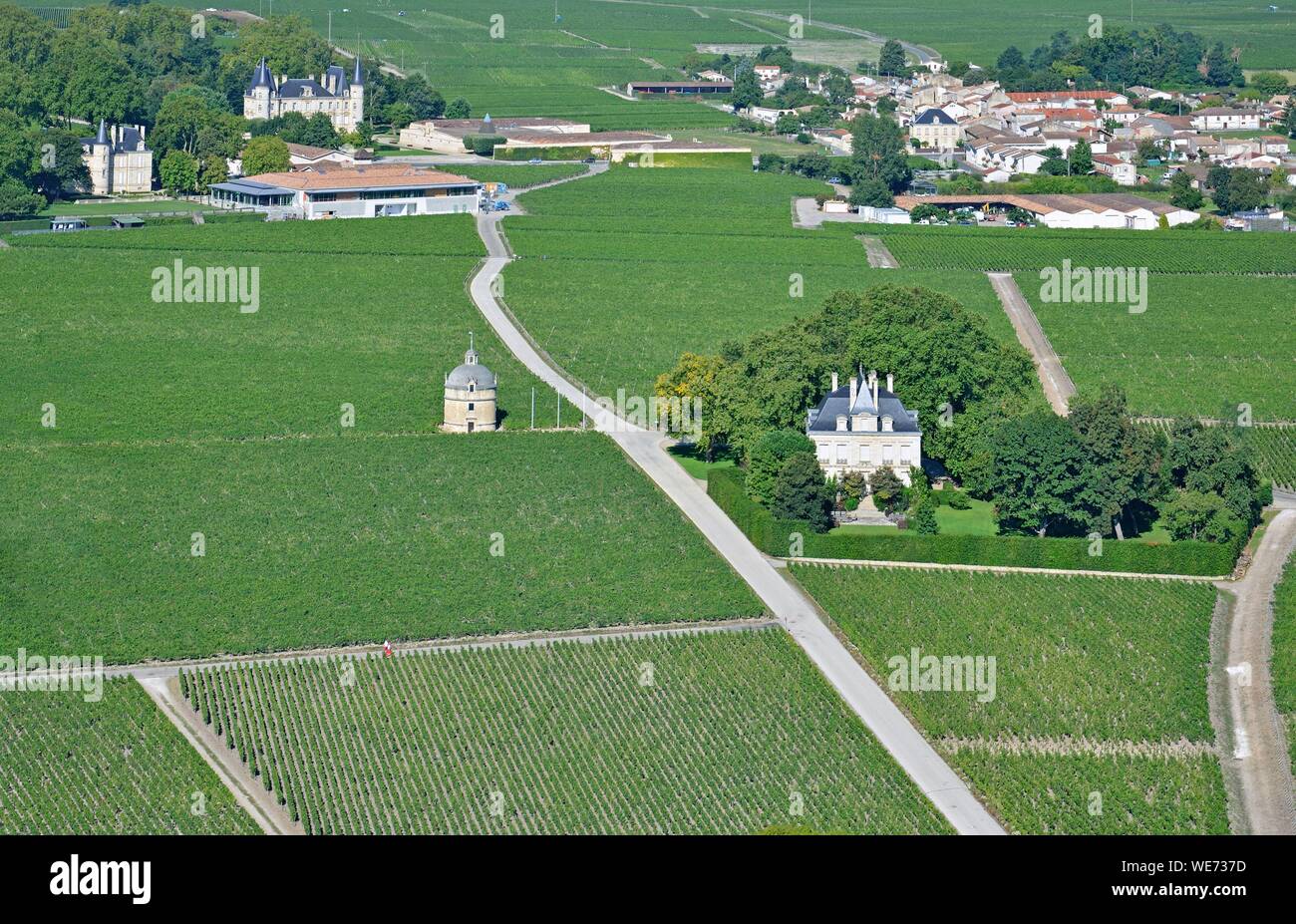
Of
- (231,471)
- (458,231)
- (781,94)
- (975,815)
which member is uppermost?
(781,94)

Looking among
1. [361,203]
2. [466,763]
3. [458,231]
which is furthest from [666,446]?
[361,203]

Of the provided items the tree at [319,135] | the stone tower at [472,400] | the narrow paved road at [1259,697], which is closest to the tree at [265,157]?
the tree at [319,135]

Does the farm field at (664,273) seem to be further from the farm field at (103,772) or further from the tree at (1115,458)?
the farm field at (103,772)

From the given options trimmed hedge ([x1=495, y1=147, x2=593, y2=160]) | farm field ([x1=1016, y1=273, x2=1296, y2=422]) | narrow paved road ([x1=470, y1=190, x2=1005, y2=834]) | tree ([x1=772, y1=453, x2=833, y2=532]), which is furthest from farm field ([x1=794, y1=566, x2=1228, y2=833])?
trimmed hedge ([x1=495, y1=147, x2=593, y2=160])

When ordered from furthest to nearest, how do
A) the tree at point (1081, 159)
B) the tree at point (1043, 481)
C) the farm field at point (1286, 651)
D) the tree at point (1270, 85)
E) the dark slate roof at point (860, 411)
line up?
the tree at point (1270, 85), the tree at point (1081, 159), the dark slate roof at point (860, 411), the tree at point (1043, 481), the farm field at point (1286, 651)

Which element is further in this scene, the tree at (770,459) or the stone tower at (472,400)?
the stone tower at (472,400)

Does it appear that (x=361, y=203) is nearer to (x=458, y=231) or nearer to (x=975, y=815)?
(x=458, y=231)
